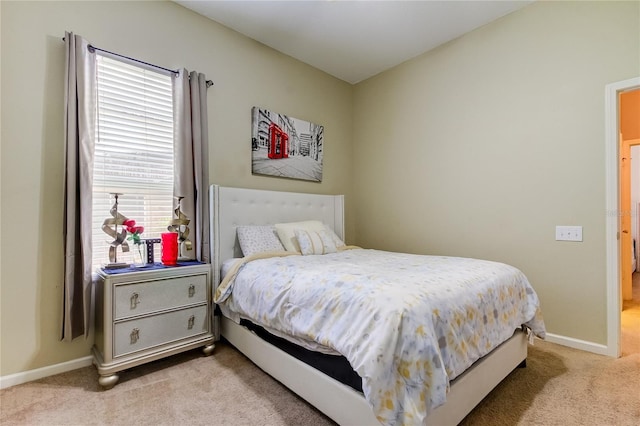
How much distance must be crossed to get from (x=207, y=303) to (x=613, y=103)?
3.42 meters

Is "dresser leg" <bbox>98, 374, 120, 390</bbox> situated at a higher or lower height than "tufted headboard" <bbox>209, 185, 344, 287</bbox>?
lower

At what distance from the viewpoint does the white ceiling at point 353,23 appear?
2.65 meters

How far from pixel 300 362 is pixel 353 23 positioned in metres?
2.93

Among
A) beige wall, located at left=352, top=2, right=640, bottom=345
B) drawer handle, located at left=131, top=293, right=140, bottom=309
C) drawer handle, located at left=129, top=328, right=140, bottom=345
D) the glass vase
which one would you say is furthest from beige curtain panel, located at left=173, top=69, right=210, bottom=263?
beige wall, located at left=352, top=2, right=640, bottom=345

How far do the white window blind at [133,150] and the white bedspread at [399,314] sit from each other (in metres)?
1.02

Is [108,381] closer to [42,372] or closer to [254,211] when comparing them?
[42,372]

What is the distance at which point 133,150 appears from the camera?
2.43 meters

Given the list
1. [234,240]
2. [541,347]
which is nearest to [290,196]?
[234,240]

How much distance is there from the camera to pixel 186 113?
8.45ft

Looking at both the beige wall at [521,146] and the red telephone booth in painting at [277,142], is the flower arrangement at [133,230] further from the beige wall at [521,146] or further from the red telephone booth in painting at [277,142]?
the beige wall at [521,146]

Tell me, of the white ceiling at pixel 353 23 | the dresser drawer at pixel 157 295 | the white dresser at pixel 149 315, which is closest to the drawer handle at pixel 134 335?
the white dresser at pixel 149 315

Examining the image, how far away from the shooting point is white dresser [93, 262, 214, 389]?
1.92 m

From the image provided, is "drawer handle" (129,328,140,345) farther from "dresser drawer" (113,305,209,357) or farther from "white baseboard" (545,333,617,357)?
"white baseboard" (545,333,617,357)

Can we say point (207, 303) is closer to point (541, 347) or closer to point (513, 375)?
point (513, 375)
